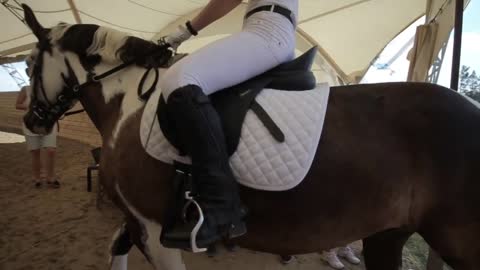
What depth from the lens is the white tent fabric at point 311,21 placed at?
748cm

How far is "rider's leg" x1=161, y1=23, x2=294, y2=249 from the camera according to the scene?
45.2 inches

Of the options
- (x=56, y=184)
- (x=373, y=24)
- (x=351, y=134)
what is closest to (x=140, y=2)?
(x=56, y=184)

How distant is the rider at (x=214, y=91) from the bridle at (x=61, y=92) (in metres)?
0.44

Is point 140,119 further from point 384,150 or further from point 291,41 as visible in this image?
point 384,150

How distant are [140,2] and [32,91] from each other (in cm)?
654

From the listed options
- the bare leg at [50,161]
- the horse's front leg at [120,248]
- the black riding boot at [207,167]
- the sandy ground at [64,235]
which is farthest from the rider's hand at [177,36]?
the bare leg at [50,161]

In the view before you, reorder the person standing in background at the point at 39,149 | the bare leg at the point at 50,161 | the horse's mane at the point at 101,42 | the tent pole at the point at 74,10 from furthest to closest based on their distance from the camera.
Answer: the tent pole at the point at 74,10, the bare leg at the point at 50,161, the person standing in background at the point at 39,149, the horse's mane at the point at 101,42

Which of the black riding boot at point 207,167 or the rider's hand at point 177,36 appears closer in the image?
the black riding boot at point 207,167

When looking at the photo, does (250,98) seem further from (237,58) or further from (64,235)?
(64,235)

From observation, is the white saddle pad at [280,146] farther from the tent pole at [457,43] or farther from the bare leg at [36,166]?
the bare leg at [36,166]

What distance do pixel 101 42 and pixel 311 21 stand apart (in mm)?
8263

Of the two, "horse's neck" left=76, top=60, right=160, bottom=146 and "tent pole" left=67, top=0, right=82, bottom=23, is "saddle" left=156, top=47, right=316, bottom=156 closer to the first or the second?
"horse's neck" left=76, top=60, right=160, bottom=146

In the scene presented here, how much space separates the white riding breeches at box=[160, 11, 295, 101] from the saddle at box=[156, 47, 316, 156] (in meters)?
0.04

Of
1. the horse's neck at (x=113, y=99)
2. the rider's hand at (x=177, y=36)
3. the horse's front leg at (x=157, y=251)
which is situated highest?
the rider's hand at (x=177, y=36)
